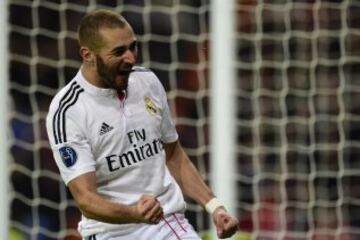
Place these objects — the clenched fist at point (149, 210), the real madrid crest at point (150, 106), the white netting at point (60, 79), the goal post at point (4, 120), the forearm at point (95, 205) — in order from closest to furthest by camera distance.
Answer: the clenched fist at point (149, 210) < the forearm at point (95, 205) < the real madrid crest at point (150, 106) < the goal post at point (4, 120) < the white netting at point (60, 79)

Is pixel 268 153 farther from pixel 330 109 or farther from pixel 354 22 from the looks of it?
pixel 354 22

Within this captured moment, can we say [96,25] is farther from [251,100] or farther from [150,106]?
[251,100]

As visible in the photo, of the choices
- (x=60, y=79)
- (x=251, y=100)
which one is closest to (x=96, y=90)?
(x=60, y=79)

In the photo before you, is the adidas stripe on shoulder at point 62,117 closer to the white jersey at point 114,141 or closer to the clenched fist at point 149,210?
the white jersey at point 114,141

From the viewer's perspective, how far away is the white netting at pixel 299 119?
5.53 meters

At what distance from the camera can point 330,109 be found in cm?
565

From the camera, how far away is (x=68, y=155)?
331cm

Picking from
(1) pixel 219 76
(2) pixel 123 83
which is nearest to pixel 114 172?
(2) pixel 123 83

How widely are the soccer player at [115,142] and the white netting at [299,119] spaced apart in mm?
1990

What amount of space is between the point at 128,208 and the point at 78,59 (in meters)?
2.47

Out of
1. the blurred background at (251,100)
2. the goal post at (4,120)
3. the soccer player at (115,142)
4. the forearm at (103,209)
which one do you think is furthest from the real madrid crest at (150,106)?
the blurred background at (251,100)

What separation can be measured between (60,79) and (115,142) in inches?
84.7

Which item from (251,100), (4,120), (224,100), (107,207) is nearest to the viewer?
(107,207)

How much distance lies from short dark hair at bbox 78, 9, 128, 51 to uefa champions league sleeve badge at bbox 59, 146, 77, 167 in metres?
0.28
